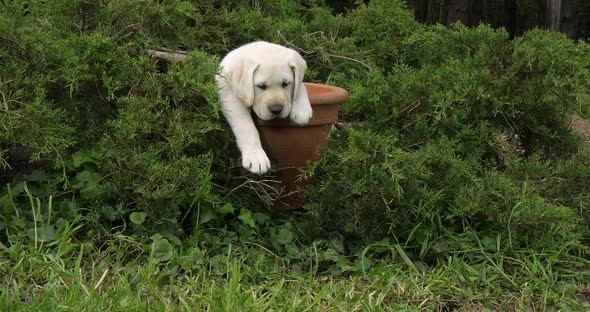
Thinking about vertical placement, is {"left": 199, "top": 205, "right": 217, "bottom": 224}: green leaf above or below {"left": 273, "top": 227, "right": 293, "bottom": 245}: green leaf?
above

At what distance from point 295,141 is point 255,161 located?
1.32ft

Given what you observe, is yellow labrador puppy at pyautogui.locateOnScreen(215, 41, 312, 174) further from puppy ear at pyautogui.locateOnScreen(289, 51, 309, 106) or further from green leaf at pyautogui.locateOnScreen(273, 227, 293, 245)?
green leaf at pyautogui.locateOnScreen(273, 227, 293, 245)

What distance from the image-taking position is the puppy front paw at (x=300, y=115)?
4457 millimetres

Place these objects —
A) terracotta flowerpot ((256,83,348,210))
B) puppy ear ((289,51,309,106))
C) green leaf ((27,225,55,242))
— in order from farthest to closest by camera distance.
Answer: terracotta flowerpot ((256,83,348,210))
puppy ear ((289,51,309,106))
green leaf ((27,225,55,242))

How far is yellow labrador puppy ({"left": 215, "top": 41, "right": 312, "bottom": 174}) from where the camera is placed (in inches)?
171

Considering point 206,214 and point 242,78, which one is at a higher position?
point 242,78

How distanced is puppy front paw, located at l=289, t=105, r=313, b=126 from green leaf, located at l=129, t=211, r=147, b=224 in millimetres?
984

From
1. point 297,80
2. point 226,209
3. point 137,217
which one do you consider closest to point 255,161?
point 226,209

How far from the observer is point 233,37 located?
18.9ft

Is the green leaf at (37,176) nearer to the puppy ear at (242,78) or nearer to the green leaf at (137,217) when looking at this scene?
the green leaf at (137,217)

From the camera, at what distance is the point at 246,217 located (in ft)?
13.8

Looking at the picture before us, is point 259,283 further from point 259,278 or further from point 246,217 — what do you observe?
point 246,217

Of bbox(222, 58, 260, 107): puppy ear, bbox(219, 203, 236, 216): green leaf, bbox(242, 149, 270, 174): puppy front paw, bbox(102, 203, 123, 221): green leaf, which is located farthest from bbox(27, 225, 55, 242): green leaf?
bbox(222, 58, 260, 107): puppy ear

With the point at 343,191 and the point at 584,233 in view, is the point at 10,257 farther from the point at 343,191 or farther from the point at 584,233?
the point at 584,233
